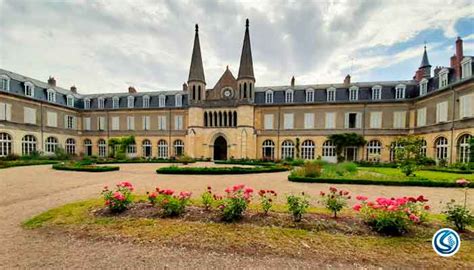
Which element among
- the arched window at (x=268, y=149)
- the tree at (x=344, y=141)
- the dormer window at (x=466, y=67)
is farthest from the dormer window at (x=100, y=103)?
the dormer window at (x=466, y=67)

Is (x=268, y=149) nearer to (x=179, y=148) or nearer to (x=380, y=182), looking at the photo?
(x=179, y=148)

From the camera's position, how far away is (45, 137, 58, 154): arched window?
83.5 ft

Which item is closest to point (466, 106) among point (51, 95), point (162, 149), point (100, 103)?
point (162, 149)

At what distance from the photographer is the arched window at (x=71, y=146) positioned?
28.4m

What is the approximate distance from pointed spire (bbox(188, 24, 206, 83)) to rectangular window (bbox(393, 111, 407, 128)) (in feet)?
75.5

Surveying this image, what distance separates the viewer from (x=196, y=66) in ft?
86.8

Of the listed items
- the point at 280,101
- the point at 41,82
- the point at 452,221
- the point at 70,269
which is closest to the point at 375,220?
the point at 452,221

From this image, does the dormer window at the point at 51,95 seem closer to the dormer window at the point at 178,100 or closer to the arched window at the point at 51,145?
the arched window at the point at 51,145

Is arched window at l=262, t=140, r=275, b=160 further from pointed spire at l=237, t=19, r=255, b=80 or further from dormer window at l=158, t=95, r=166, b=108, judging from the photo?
dormer window at l=158, t=95, r=166, b=108

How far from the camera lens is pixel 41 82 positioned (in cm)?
2773

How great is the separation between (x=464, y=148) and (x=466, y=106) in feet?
11.2

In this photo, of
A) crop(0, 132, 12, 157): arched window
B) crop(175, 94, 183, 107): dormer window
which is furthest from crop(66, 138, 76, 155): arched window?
crop(175, 94, 183, 107): dormer window

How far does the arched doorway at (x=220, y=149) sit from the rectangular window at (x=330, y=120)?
13.1m

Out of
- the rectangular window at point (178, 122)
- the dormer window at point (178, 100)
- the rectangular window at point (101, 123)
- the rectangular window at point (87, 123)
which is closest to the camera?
the rectangular window at point (178, 122)
